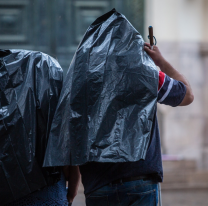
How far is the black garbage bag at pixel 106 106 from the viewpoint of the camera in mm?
2223

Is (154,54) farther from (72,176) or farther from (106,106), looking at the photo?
(72,176)

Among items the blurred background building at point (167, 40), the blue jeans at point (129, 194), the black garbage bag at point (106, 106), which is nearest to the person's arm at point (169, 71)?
the black garbage bag at point (106, 106)

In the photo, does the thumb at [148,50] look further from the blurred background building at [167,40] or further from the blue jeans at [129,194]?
the blurred background building at [167,40]

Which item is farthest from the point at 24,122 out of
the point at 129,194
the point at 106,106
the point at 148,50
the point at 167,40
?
the point at 167,40

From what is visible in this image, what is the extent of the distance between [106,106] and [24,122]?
1.83ft

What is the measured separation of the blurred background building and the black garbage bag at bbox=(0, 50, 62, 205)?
18.6 feet

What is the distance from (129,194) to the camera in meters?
2.33

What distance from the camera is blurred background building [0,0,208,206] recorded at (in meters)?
8.16

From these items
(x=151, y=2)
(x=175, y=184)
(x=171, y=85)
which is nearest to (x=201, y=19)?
(x=151, y=2)

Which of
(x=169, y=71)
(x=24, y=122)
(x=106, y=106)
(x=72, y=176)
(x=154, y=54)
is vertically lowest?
(x=72, y=176)

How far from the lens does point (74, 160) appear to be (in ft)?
7.44

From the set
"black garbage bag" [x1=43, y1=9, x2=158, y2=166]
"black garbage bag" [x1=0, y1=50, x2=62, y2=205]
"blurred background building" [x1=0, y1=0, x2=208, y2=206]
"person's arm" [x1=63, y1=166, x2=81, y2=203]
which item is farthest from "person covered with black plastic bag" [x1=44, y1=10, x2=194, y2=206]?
"blurred background building" [x1=0, y1=0, x2=208, y2=206]

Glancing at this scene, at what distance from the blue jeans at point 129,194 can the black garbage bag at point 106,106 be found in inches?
9.9

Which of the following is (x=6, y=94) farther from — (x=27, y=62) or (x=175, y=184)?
(x=175, y=184)
